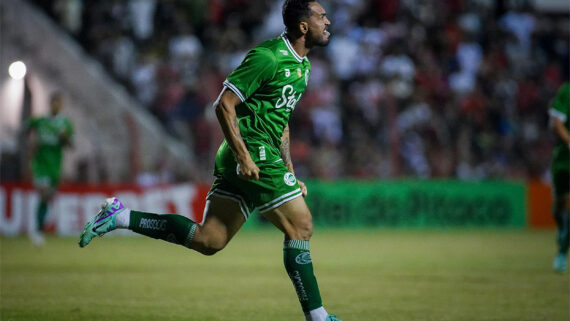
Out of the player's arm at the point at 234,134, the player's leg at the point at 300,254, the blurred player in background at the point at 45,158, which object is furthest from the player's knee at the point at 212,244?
the blurred player in background at the point at 45,158

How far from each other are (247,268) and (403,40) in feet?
38.3

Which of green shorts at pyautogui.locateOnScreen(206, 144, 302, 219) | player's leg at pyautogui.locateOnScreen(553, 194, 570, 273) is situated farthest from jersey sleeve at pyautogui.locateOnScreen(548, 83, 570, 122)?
green shorts at pyautogui.locateOnScreen(206, 144, 302, 219)

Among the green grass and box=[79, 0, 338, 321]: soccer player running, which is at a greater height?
box=[79, 0, 338, 321]: soccer player running

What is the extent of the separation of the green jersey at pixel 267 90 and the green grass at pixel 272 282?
166cm

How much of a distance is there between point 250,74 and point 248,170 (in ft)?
2.35

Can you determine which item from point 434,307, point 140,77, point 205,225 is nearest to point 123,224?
point 205,225

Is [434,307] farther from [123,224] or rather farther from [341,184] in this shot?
[341,184]

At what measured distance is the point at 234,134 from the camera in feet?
19.9

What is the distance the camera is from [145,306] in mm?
7723

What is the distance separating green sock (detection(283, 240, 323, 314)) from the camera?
5.99m

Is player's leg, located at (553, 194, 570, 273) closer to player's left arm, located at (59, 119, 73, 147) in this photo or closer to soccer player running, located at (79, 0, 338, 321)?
soccer player running, located at (79, 0, 338, 321)

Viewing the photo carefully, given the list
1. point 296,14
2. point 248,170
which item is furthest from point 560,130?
point 248,170

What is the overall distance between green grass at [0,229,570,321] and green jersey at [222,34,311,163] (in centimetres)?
166

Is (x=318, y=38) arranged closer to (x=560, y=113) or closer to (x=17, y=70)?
(x=560, y=113)
